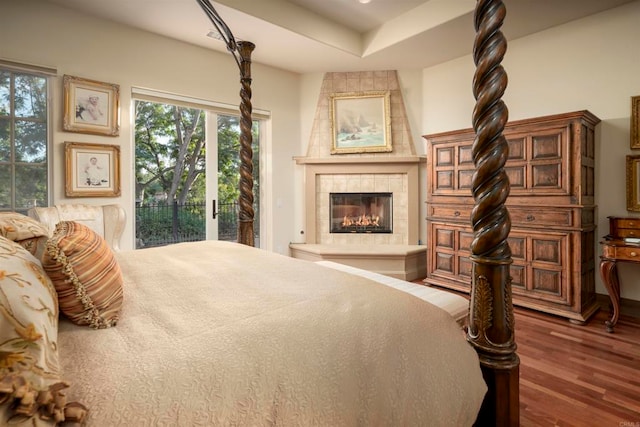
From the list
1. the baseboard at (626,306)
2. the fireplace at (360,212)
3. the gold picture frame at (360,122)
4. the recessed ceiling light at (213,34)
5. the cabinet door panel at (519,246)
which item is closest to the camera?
the baseboard at (626,306)

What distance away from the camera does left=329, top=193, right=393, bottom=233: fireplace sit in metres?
4.82

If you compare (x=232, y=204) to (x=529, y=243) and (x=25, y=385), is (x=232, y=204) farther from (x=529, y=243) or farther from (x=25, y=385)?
(x=25, y=385)

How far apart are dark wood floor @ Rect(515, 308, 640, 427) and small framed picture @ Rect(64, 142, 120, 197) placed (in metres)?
3.87

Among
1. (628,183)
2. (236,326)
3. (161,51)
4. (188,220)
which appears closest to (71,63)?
(161,51)

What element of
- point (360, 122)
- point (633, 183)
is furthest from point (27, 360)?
point (360, 122)

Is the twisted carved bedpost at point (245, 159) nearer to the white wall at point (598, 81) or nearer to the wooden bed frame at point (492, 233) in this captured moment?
the wooden bed frame at point (492, 233)

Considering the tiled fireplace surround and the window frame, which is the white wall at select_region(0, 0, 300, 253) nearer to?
the window frame

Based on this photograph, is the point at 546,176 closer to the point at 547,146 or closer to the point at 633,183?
the point at 547,146

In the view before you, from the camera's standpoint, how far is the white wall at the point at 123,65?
2988 millimetres

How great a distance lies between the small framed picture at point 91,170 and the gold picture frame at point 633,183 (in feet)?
16.4

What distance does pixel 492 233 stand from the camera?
3.60 ft

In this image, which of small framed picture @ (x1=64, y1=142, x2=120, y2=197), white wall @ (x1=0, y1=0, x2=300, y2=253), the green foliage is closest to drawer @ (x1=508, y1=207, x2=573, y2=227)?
white wall @ (x1=0, y1=0, x2=300, y2=253)

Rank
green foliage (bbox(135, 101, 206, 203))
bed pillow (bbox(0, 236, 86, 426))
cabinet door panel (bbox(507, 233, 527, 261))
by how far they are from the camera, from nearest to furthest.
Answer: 1. bed pillow (bbox(0, 236, 86, 426))
2. cabinet door panel (bbox(507, 233, 527, 261))
3. green foliage (bbox(135, 101, 206, 203))

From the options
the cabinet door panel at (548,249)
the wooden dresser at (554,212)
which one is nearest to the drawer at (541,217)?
the wooden dresser at (554,212)
